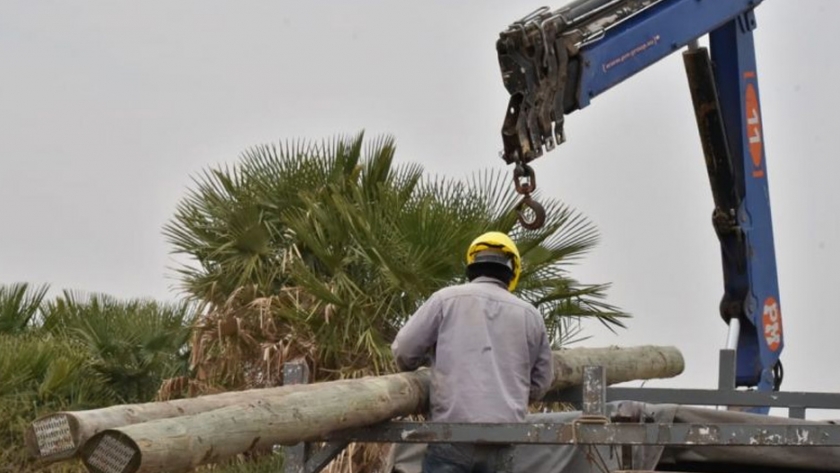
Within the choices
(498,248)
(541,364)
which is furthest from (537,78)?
(541,364)

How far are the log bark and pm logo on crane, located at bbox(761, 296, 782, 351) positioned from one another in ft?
11.1

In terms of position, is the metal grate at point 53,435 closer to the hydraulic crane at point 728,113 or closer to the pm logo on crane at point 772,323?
the hydraulic crane at point 728,113

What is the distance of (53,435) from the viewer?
6344 mm

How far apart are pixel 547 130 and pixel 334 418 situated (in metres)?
3.02

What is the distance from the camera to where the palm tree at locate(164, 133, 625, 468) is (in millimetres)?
14562

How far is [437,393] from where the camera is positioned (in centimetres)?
827

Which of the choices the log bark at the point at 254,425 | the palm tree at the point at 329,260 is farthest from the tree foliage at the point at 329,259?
the log bark at the point at 254,425

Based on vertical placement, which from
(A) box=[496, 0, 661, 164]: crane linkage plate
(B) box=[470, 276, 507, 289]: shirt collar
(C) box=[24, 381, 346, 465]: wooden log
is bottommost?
(C) box=[24, 381, 346, 465]: wooden log

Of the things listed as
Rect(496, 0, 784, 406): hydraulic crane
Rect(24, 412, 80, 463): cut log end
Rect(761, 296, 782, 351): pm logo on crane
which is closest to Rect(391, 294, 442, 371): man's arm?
Rect(24, 412, 80, 463): cut log end

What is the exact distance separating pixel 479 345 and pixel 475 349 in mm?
26

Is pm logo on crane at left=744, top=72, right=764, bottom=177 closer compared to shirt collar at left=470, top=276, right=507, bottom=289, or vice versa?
shirt collar at left=470, top=276, right=507, bottom=289

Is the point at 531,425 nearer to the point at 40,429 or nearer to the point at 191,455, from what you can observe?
the point at 191,455

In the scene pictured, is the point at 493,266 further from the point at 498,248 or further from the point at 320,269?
the point at 320,269

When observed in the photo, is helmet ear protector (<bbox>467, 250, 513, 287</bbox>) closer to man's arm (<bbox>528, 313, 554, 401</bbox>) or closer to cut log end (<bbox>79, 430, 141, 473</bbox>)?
man's arm (<bbox>528, 313, 554, 401</bbox>)
